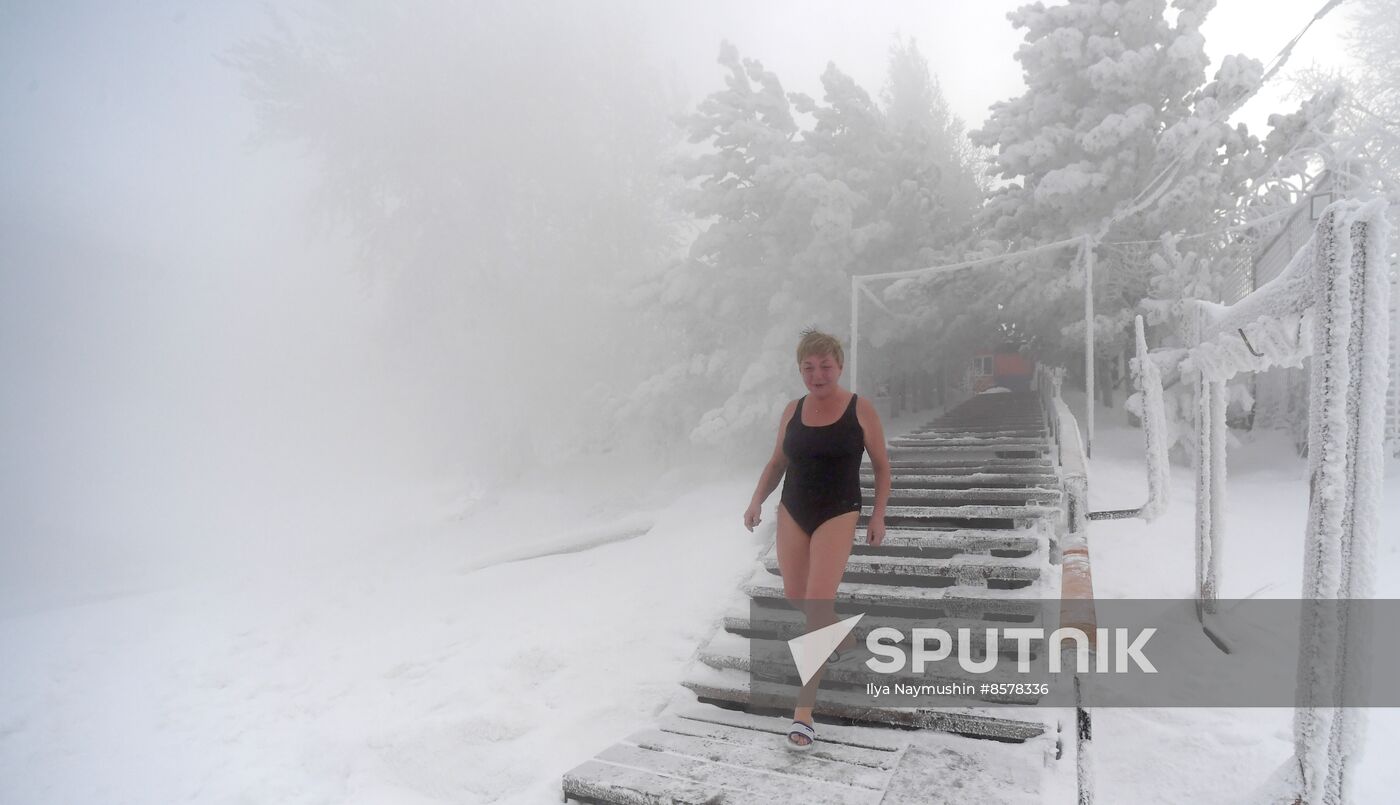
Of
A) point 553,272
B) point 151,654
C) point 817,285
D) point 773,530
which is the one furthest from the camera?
point 553,272

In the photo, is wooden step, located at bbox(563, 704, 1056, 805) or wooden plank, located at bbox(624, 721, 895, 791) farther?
wooden plank, located at bbox(624, 721, 895, 791)

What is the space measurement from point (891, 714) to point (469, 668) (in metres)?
3.55

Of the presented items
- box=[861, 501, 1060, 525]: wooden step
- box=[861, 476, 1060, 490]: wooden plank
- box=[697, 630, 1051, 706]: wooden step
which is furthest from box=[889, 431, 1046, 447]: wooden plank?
box=[697, 630, 1051, 706]: wooden step

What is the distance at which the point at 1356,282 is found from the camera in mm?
2199

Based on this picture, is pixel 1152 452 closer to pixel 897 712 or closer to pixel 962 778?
pixel 897 712

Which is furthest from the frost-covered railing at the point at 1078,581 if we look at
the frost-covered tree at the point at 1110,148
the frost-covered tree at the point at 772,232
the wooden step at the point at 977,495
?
the frost-covered tree at the point at 1110,148

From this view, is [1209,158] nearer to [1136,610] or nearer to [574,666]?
[1136,610]

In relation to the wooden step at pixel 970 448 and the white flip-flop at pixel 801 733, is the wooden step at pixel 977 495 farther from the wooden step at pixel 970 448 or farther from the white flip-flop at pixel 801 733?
the white flip-flop at pixel 801 733

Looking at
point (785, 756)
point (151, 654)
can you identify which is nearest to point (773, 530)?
point (785, 756)

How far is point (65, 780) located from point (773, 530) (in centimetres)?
543

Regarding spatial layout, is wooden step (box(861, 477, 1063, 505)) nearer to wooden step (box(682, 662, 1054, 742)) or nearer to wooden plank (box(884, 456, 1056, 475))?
wooden plank (box(884, 456, 1056, 475))

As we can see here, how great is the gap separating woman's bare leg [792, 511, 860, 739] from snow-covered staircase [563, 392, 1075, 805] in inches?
9.8

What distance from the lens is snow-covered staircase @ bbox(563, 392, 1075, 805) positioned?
2900mm

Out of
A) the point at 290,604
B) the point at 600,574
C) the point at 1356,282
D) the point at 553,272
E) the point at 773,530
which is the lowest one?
the point at 290,604
